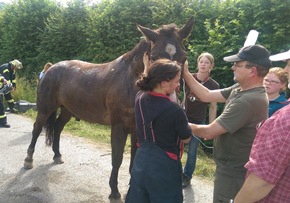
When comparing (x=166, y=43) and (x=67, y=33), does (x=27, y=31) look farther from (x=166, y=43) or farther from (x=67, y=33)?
(x=166, y=43)

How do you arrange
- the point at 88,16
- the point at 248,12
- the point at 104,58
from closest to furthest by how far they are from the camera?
the point at 248,12 → the point at 104,58 → the point at 88,16

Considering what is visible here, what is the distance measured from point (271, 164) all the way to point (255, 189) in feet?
0.55

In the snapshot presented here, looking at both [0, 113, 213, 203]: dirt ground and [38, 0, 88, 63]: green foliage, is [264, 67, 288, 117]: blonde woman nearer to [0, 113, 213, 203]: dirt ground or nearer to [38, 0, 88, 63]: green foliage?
[0, 113, 213, 203]: dirt ground

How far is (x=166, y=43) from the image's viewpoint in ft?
11.2

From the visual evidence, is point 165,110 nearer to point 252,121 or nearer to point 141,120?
point 141,120

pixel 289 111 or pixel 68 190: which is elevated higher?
pixel 289 111

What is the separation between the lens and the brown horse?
3541 mm

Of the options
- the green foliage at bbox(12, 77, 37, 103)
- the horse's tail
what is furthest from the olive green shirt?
the green foliage at bbox(12, 77, 37, 103)

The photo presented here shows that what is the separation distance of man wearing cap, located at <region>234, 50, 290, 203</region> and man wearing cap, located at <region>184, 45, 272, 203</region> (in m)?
0.79

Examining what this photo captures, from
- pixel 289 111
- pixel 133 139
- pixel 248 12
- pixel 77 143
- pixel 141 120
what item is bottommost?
pixel 77 143

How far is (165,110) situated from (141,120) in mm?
237

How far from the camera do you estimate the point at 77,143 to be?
22.8 feet

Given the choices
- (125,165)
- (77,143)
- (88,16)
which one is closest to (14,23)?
(88,16)

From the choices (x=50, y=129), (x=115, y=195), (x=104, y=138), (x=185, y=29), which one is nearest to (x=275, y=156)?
(x=185, y=29)
